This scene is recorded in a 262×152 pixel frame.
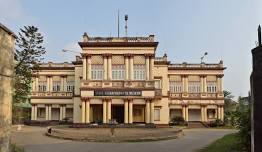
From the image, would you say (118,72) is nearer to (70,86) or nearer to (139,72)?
(139,72)

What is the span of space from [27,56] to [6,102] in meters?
19.0

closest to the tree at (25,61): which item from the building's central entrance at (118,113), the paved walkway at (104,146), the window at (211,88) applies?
the paved walkway at (104,146)

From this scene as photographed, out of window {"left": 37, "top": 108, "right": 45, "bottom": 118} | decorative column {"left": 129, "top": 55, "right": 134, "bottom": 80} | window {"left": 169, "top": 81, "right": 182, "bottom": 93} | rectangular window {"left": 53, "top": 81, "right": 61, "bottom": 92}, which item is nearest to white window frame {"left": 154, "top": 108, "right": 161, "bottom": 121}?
decorative column {"left": 129, "top": 55, "right": 134, "bottom": 80}

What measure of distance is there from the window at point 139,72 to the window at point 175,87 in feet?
38.3

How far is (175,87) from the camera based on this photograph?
49.2 metres

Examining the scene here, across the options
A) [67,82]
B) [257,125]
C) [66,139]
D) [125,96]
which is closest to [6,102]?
[257,125]

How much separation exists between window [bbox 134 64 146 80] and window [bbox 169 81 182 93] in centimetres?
1168

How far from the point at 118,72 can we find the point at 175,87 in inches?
541

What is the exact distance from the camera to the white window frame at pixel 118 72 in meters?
38.4

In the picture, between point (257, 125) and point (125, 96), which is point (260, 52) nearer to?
point (257, 125)

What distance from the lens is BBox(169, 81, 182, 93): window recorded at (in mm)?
49125

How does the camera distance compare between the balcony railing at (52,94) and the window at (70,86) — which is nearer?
the balcony railing at (52,94)

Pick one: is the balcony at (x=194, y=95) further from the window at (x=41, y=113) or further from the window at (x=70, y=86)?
the window at (x=41, y=113)

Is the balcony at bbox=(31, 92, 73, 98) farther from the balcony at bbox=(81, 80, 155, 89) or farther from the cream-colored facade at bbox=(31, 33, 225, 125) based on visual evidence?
the balcony at bbox=(81, 80, 155, 89)
